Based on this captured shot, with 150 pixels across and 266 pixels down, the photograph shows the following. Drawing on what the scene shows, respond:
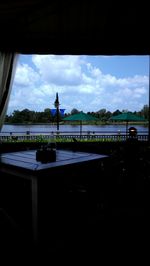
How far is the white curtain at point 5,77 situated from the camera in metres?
3.34

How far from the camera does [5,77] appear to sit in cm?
338

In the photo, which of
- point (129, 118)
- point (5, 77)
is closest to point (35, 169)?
point (5, 77)

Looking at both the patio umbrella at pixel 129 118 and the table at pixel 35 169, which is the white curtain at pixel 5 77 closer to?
the table at pixel 35 169

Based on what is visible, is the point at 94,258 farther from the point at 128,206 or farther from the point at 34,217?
the point at 128,206

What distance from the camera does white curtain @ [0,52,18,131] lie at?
334 cm
